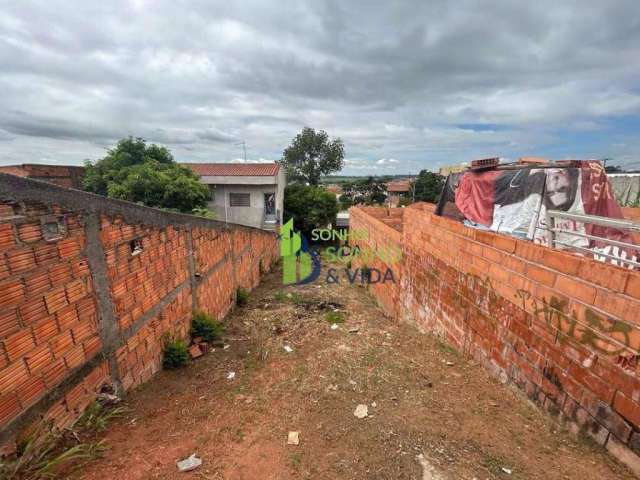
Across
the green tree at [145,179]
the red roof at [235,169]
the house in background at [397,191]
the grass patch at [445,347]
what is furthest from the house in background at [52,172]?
the house in background at [397,191]

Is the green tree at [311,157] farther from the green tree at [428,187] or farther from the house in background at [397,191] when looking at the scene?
the house in background at [397,191]

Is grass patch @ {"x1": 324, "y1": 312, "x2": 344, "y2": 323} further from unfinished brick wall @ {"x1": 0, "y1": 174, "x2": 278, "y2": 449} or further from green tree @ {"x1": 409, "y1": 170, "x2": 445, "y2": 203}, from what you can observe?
green tree @ {"x1": 409, "y1": 170, "x2": 445, "y2": 203}

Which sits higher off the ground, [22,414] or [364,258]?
[22,414]

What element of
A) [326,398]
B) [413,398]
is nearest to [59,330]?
[326,398]

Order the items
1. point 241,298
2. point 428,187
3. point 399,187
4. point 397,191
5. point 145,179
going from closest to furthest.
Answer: point 241,298
point 145,179
point 428,187
point 397,191
point 399,187

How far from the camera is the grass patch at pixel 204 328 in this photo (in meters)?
4.47

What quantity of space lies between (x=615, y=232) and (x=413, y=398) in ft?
9.67

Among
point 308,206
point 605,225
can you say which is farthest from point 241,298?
point 308,206

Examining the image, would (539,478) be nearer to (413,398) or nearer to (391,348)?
(413,398)

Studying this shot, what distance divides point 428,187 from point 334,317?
1506 inches

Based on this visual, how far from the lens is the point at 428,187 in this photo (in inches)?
1575

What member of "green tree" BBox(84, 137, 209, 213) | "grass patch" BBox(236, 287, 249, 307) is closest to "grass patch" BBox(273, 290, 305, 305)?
"grass patch" BBox(236, 287, 249, 307)

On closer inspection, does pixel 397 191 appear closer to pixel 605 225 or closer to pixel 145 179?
pixel 145 179

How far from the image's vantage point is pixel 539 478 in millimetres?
1887
